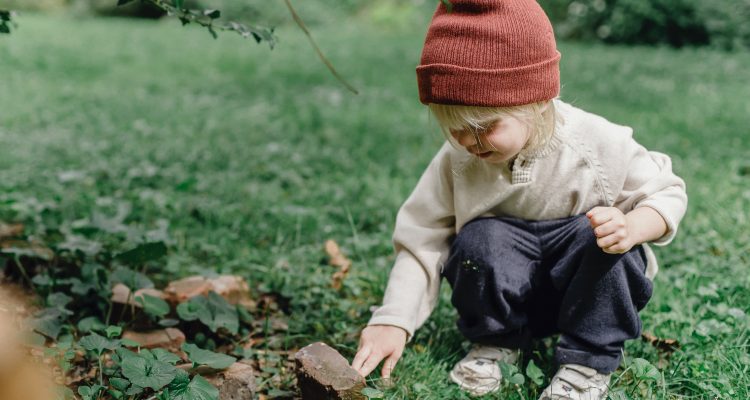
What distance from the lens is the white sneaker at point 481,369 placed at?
1.93 m

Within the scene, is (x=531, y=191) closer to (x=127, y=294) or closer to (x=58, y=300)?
(x=127, y=294)

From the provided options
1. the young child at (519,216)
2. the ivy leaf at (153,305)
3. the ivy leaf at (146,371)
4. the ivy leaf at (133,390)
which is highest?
the young child at (519,216)

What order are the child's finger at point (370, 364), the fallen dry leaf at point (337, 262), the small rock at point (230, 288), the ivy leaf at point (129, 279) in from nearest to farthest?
the child's finger at point (370, 364)
the ivy leaf at point (129, 279)
the small rock at point (230, 288)
the fallen dry leaf at point (337, 262)

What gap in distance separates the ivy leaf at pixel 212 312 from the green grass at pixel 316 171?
18cm

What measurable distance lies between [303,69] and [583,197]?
569 cm

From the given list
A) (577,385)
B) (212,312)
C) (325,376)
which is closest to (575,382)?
(577,385)

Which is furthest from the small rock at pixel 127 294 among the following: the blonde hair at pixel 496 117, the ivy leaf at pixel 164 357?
the blonde hair at pixel 496 117

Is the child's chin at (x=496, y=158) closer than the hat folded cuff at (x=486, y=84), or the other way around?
the hat folded cuff at (x=486, y=84)

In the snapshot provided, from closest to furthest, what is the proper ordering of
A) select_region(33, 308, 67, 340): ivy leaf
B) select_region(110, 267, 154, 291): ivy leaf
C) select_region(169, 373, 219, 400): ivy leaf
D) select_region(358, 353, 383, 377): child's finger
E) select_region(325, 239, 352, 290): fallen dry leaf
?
select_region(169, 373, 219, 400): ivy leaf < select_region(358, 353, 383, 377): child's finger < select_region(33, 308, 67, 340): ivy leaf < select_region(110, 267, 154, 291): ivy leaf < select_region(325, 239, 352, 290): fallen dry leaf

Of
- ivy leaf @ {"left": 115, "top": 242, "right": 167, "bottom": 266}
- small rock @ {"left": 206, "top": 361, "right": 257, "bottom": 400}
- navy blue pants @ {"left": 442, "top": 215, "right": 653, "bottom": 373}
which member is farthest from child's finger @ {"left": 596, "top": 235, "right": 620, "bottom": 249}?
ivy leaf @ {"left": 115, "top": 242, "right": 167, "bottom": 266}

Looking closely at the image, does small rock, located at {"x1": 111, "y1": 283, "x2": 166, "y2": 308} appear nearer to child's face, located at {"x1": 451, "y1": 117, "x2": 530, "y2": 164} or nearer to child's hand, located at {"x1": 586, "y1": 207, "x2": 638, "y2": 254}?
child's face, located at {"x1": 451, "y1": 117, "x2": 530, "y2": 164}

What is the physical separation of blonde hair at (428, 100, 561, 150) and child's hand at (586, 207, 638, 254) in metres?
0.27

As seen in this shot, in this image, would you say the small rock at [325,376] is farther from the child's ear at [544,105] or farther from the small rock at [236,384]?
the child's ear at [544,105]

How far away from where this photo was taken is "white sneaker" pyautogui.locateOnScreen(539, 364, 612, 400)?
183cm
